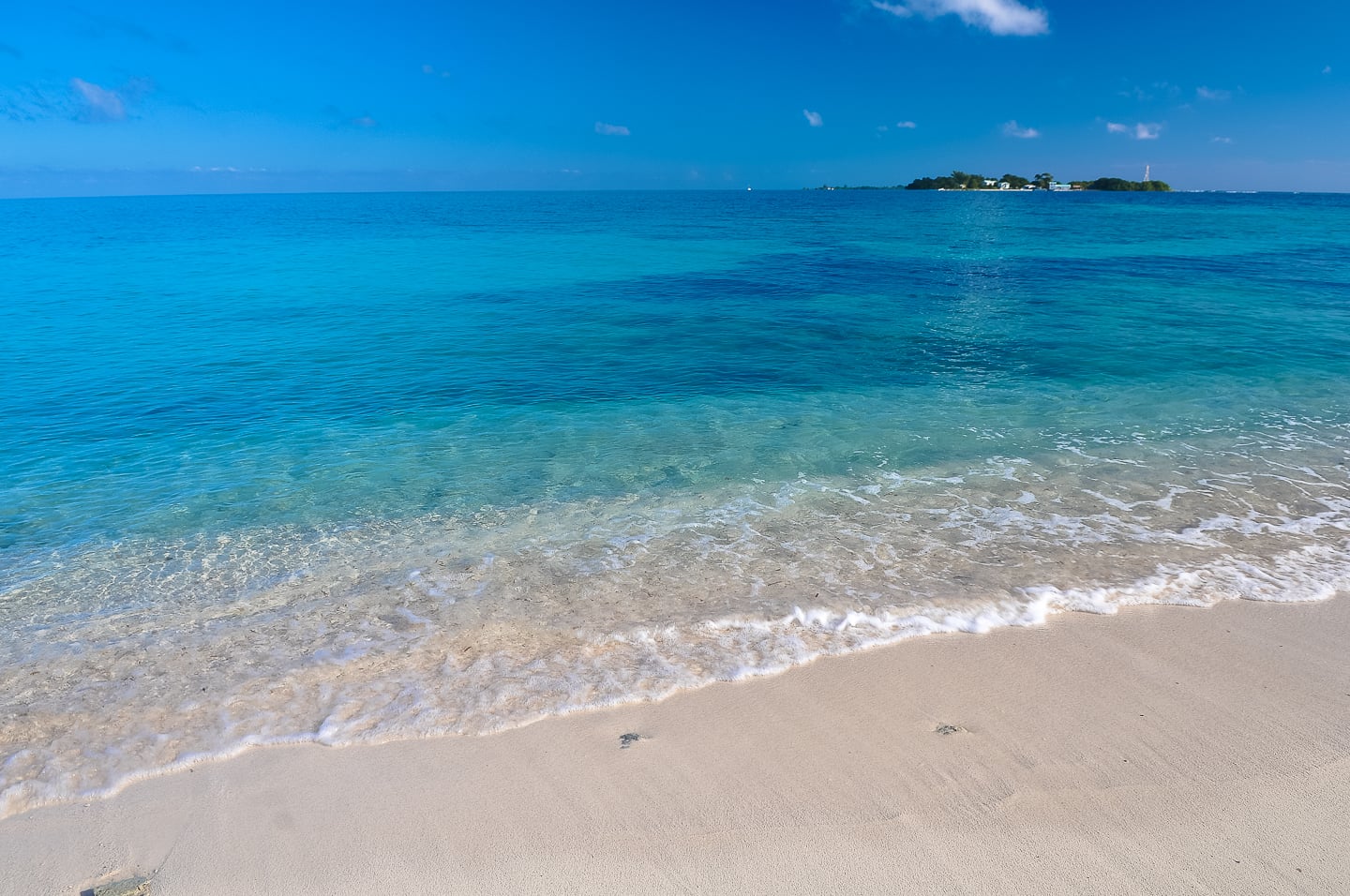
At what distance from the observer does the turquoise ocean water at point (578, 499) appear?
20.2ft

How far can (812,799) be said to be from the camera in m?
4.64

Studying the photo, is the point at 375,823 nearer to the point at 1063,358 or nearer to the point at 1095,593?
the point at 1095,593

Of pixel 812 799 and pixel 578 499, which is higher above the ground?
pixel 578 499

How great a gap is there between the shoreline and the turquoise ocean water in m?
0.42

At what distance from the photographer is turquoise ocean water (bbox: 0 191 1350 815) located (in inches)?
242

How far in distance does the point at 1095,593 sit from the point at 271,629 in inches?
304

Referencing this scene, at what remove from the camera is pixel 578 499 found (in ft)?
31.8

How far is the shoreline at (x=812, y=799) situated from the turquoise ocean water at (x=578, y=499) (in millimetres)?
423

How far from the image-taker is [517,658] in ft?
20.7

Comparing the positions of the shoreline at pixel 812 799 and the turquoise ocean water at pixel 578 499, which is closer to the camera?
the shoreline at pixel 812 799

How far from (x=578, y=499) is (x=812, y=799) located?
224 inches

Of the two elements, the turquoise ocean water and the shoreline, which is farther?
the turquoise ocean water

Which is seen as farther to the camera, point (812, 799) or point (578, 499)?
point (578, 499)

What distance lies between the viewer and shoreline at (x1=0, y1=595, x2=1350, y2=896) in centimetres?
415
